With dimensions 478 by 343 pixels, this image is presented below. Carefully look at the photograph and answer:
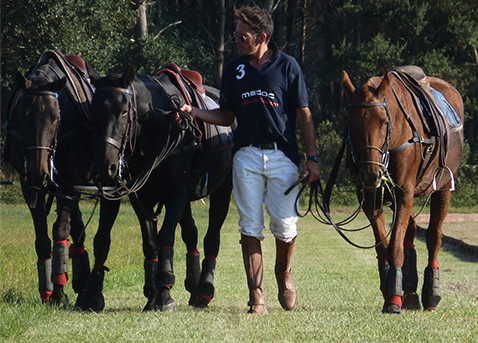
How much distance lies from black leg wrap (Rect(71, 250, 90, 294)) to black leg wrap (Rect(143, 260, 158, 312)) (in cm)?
111

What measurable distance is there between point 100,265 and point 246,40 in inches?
97.1

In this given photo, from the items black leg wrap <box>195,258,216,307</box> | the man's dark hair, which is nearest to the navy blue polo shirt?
the man's dark hair

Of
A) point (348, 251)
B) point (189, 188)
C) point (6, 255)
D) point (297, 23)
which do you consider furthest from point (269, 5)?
point (189, 188)

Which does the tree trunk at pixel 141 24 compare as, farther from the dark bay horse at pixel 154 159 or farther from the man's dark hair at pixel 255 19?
the man's dark hair at pixel 255 19

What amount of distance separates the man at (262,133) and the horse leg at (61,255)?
1861 millimetres

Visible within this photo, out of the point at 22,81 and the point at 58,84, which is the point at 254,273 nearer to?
the point at 58,84

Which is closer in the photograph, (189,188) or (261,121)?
(261,121)

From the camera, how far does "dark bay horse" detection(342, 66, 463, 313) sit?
24.7 ft

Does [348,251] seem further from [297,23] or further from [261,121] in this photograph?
[297,23]

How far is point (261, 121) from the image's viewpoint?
7.60 metres

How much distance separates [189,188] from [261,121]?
1.33m

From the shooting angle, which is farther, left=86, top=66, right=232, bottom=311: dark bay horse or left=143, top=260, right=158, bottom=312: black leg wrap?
left=143, top=260, right=158, bottom=312: black leg wrap

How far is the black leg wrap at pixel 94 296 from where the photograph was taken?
7973 mm

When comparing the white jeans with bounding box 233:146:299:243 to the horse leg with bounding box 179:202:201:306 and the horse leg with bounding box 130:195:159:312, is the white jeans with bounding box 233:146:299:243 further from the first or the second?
the horse leg with bounding box 179:202:201:306
